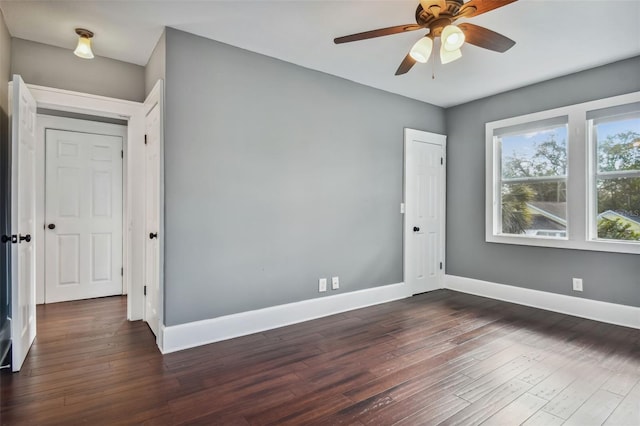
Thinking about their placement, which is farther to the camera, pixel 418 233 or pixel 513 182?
pixel 418 233

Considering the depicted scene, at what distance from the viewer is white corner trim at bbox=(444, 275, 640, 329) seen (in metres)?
3.27

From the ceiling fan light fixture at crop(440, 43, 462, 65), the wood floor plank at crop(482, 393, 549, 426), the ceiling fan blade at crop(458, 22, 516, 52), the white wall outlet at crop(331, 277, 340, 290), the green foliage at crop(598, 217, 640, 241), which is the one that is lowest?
the wood floor plank at crop(482, 393, 549, 426)

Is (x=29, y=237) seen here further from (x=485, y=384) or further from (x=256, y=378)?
(x=485, y=384)

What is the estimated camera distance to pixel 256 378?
7.45ft

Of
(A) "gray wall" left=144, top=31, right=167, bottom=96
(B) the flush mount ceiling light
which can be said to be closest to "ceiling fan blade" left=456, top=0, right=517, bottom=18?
(A) "gray wall" left=144, top=31, right=167, bottom=96

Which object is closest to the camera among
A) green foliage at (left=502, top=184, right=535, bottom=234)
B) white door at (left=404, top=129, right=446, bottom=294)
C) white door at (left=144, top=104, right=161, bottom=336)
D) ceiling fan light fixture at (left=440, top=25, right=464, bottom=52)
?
ceiling fan light fixture at (left=440, top=25, right=464, bottom=52)

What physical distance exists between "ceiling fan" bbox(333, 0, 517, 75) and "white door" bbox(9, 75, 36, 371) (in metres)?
2.35

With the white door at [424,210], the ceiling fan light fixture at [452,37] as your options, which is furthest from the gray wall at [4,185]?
the white door at [424,210]

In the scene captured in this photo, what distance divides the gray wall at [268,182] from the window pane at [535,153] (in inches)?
56.9

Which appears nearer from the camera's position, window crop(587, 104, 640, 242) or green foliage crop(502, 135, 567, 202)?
window crop(587, 104, 640, 242)

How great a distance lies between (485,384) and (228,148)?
2.72 m

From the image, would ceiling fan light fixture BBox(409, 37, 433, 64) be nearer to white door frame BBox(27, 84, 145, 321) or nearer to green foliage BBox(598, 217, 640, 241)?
white door frame BBox(27, 84, 145, 321)

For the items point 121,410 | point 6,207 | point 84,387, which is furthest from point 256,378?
point 6,207

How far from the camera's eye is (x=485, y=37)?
2123 millimetres
